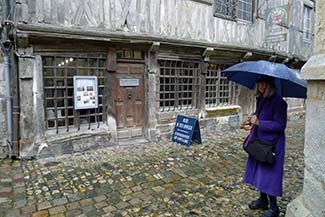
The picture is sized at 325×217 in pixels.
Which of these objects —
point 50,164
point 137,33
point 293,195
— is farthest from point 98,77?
point 293,195

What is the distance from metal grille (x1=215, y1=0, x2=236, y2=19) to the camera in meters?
7.15

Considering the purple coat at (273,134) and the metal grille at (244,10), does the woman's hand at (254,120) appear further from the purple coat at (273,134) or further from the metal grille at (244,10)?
the metal grille at (244,10)

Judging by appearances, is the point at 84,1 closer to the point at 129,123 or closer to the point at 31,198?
the point at 129,123

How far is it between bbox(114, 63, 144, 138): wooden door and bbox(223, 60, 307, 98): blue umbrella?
3.01 meters

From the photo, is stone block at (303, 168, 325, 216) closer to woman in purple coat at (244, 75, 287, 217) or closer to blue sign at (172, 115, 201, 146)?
woman in purple coat at (244, 75, 287, 217)

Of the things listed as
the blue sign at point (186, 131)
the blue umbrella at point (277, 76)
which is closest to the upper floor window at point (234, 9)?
the blue sign at point (186, 131)

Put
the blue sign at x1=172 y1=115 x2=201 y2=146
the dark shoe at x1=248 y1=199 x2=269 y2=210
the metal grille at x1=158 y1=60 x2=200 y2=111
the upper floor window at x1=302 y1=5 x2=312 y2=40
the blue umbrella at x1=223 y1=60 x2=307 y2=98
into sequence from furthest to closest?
the upper floor window at x1=302 y1=5 x2=312 y2=40, the metal grille at x1=158 y1=60 x2=200 y2=111, the blue sign at x1=172 y1=115 x2=201 y2=146, the dark shoe at x1=248 y1=199 x2=269 y2=210, the blue umbrella at x1=223 y1=60 x2=307 y2=98

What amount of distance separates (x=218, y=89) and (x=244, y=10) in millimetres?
2698

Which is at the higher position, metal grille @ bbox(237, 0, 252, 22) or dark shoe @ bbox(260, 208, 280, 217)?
metal grille @ bbox(237, 0, 252, 22)

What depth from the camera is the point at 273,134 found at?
8.55ft

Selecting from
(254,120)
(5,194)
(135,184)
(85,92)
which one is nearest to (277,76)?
(254,120)

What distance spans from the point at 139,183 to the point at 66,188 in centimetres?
105

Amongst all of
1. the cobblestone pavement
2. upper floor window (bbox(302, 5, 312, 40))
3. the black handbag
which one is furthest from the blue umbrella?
upper floor window (bbox(302, 5, 312, 40))

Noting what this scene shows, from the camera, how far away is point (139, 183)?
12.2 ft
